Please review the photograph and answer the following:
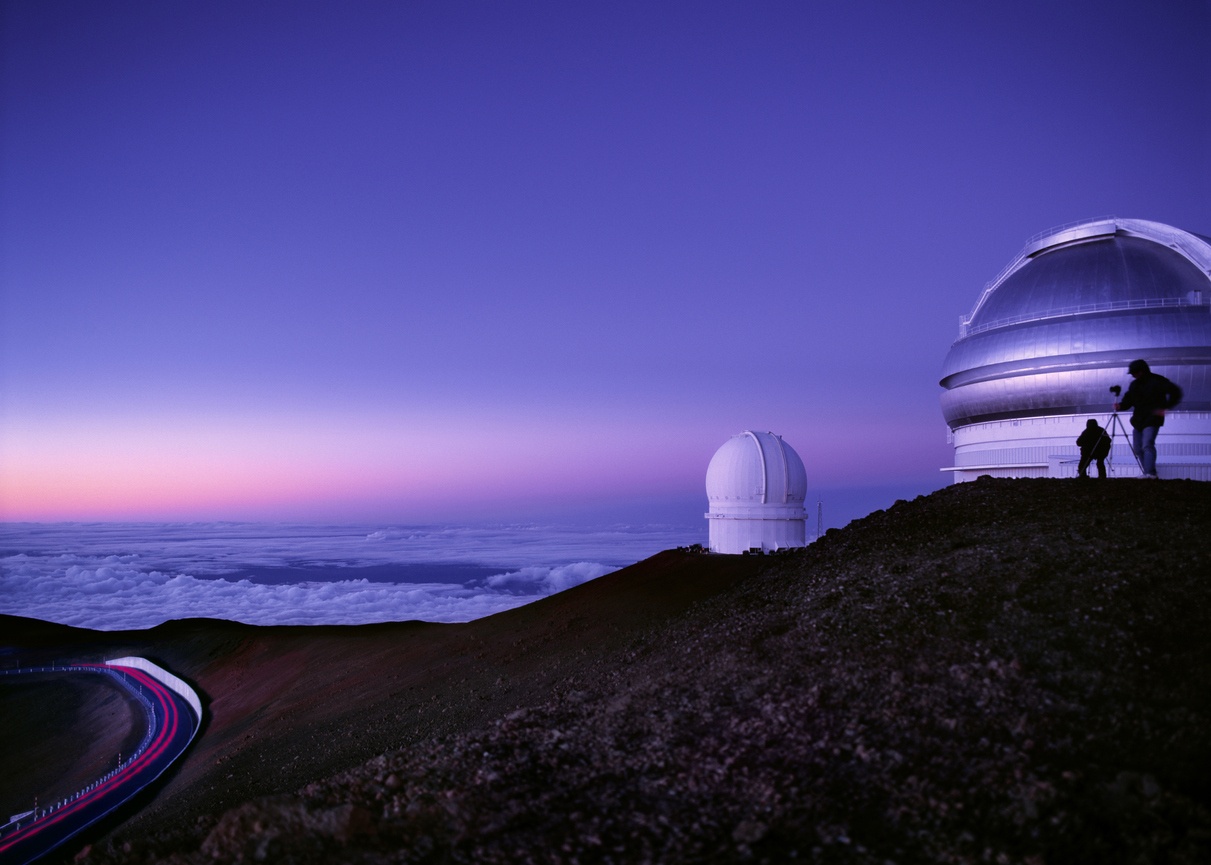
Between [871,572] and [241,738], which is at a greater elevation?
[871,572]

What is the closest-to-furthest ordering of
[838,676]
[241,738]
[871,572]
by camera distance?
[838,676] → [871,572] → [241,738]

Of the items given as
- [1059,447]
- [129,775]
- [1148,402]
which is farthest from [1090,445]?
[129,775]

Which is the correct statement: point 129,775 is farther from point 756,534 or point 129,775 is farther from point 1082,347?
point 1082,347

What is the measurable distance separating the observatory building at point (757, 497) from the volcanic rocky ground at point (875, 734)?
13.4 meters

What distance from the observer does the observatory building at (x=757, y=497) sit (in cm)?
2662

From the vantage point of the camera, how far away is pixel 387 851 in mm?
5414

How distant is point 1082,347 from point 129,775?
1055 inches

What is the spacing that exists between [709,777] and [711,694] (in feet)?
5.91

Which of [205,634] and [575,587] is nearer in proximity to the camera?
[575,587]

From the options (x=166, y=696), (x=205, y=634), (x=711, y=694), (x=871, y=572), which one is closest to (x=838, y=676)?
(x=711, y=694)

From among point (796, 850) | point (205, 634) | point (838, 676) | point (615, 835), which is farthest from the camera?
point (205, 634)

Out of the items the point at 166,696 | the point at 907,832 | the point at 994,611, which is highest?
the point at 994,611

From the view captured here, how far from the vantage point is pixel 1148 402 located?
40.2ft

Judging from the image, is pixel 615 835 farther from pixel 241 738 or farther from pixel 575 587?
pixel 575 587
